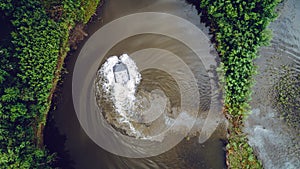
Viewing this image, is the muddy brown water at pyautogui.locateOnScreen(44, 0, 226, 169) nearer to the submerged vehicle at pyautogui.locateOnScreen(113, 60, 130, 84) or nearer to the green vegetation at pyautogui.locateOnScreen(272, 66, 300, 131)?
the submerged vehicle at pyautogui.locateOnScreen(113, 60, 130, 84)

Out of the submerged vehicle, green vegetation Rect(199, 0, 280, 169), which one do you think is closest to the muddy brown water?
green vegetation Rect(199, 0, 280, 169)

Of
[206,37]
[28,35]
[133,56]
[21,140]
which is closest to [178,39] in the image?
[206,37]

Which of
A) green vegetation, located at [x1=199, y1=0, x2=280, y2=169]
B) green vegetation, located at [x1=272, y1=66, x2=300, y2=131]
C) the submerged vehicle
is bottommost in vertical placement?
green vegetation, located at [x1=272, y1=66, x2=300, y2=131]

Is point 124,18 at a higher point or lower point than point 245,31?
higher

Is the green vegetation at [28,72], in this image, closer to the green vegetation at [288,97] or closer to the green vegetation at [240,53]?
the green vegetation at [240,53]

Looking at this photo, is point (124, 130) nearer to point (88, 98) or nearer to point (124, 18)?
point (88, 98)

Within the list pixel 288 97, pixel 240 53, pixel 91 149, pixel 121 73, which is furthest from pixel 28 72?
pixel 288 97

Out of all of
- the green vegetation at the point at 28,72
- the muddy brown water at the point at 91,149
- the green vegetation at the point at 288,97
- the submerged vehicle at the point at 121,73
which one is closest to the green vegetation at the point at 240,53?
the muddy brown water at the point at 91,149

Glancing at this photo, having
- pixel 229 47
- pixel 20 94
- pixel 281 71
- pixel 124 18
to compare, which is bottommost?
pixel 281 71
